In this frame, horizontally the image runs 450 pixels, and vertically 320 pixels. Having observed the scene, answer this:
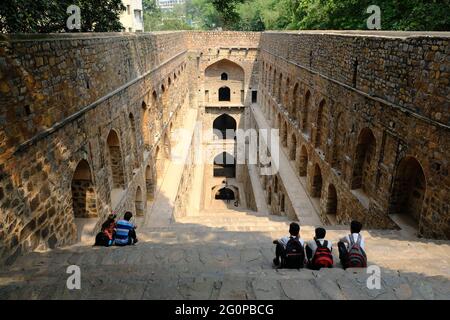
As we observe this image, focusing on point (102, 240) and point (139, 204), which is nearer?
point (102, 240)

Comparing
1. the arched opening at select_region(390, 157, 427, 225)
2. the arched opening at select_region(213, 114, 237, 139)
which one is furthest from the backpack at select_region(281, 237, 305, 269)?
the arched opening at select_region(213, 114, 237, 139)

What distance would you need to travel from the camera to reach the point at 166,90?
17.2 m

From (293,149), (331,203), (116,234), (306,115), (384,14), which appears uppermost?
(384,14)

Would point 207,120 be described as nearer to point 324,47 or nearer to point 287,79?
point 287,79

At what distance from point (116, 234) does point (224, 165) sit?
952 inches

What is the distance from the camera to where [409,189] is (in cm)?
738

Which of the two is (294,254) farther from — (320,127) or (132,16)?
(132,16)

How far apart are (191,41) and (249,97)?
19.9 feet

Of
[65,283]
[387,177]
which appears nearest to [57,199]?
[65,283]

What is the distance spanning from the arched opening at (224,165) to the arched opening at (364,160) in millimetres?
20266

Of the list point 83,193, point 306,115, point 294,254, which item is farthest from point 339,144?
point 83,193

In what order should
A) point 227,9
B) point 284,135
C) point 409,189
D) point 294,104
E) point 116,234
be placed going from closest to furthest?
point 116,234, point 227,9, point 409,189, point 294,104, point 284,135

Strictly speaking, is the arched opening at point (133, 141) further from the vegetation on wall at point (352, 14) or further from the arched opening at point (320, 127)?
the arched opening at point (320, 127)

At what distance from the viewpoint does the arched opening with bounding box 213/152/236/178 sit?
29645mm
